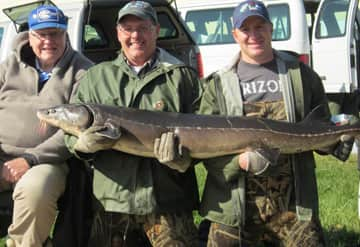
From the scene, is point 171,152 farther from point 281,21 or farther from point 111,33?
point 281,21

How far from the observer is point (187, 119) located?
3.93 m

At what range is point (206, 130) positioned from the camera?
3.89 meters

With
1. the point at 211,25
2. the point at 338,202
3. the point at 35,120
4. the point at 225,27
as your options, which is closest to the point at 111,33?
the point at 225,27

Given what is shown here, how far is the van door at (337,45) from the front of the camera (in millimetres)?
11633

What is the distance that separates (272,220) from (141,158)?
95 cm

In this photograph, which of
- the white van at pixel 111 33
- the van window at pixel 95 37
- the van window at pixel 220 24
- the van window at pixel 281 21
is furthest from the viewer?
the van window at pixel 220 24

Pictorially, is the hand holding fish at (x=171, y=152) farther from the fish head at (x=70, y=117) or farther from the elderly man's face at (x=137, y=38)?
the elderly man's face at (x=137, y=38)

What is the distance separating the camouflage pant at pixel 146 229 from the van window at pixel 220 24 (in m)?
8.67

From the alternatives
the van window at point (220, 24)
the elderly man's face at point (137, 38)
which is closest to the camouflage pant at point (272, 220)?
the elderly man's face at point (137, 38)

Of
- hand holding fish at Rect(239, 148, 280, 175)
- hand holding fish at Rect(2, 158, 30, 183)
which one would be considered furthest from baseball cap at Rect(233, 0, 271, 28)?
hand holding fish at Rect(2, 158, 30, 183)

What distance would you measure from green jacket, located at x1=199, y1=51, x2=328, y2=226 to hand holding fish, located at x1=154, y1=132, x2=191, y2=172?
242 millimetres

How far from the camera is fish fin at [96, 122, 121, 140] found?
150 inches

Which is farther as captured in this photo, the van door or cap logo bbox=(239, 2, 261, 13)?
the van door

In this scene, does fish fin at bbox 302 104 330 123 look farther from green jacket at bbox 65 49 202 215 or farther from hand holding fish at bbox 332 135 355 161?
green jacket at bbox 65 49 202 215
